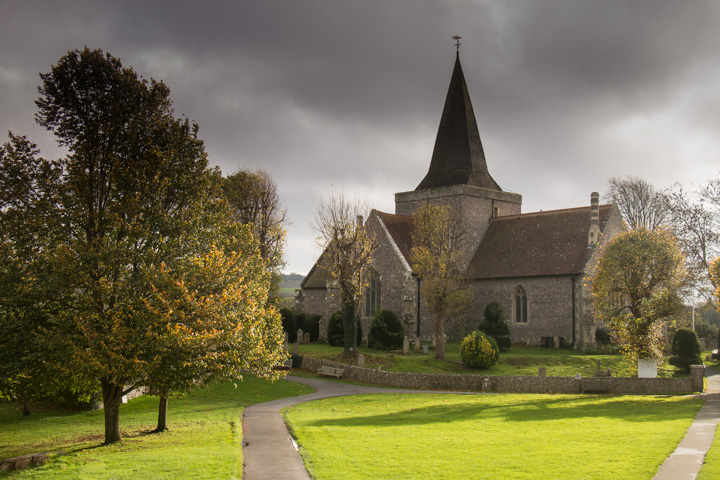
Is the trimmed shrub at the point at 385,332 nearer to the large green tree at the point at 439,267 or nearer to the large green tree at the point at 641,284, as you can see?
the large green tree at the point at 439,267

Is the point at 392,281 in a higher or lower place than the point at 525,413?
higher

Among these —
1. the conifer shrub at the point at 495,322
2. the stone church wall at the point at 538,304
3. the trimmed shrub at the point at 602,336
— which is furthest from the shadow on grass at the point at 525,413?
the trimmed shrub at the point at 602,336

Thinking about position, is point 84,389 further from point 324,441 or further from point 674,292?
point 674,292

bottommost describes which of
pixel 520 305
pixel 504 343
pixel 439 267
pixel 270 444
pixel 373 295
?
pixel 270 444

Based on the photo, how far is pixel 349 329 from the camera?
3472 centimetres

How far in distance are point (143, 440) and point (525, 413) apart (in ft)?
37.1

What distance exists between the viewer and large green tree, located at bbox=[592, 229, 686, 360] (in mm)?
27156

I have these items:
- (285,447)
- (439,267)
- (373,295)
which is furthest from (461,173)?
(285,447)

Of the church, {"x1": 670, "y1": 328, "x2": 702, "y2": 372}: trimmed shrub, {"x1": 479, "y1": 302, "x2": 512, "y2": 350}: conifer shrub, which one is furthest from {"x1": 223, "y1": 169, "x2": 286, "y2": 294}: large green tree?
{"x1": 670, "y1": 328, "x2": 702, "y2": 372}: trimmed shrub

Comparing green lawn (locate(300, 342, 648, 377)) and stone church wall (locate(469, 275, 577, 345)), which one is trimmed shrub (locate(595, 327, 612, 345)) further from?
green lawn (locate(300, 342, 648, 377))

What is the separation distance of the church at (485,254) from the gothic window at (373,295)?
0.07 metres

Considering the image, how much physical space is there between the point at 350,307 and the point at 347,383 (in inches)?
200

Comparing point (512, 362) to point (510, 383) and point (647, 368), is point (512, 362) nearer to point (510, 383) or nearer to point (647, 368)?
point (510, 383)

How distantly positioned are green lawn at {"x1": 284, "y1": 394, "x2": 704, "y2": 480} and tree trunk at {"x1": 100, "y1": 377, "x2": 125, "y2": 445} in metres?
4.63
